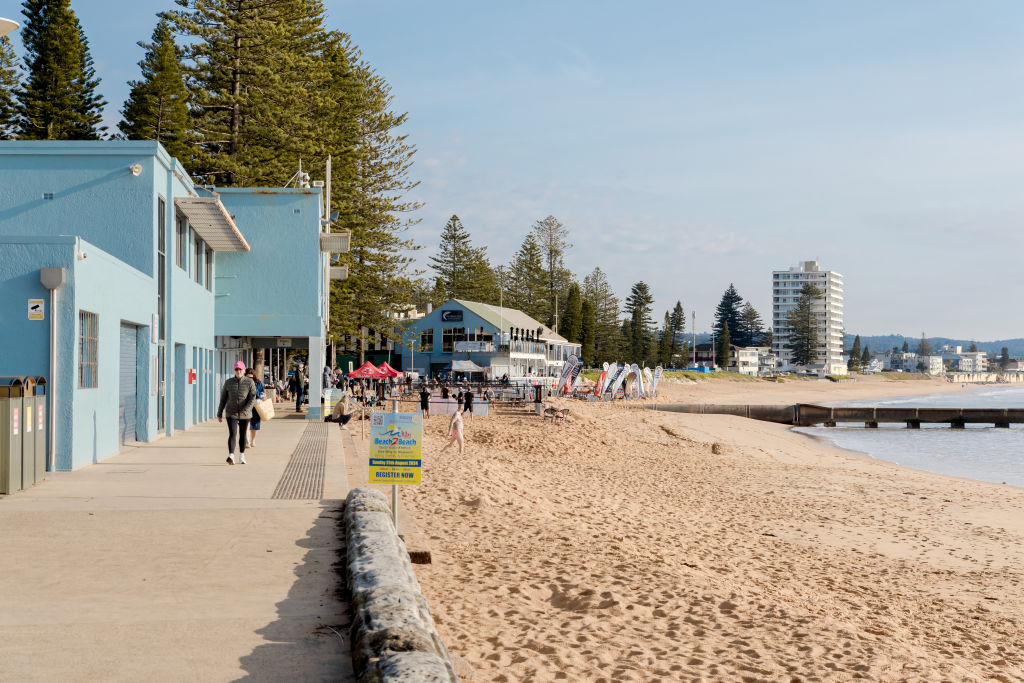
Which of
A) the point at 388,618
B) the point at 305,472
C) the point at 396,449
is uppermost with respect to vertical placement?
the point at 396,449

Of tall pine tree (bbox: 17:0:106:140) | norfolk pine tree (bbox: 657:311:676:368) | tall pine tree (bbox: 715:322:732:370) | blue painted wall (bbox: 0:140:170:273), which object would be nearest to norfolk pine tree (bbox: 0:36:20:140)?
tall pine tree (bbox: 17:0:106:140)

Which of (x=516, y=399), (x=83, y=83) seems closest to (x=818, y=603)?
(x=516, y=399)

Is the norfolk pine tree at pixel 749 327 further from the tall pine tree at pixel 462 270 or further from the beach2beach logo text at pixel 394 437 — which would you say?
the beach2beach logo text at pixel 394 437

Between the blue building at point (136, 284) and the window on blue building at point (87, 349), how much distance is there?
0.03 m

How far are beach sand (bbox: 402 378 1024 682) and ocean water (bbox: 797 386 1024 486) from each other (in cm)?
863

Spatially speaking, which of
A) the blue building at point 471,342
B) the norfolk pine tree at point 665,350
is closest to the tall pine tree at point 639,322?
the norfolk pine tree at point 665,350

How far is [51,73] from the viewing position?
36.9 m

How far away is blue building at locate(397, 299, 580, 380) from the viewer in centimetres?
6950

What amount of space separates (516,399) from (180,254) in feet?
77.7

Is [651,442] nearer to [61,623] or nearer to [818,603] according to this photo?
[818,603]

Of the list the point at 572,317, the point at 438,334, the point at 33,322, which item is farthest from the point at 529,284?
the point at 33,322

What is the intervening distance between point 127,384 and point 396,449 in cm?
1014

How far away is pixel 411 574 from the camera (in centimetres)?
A: 643

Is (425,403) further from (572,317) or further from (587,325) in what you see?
(587,325)
